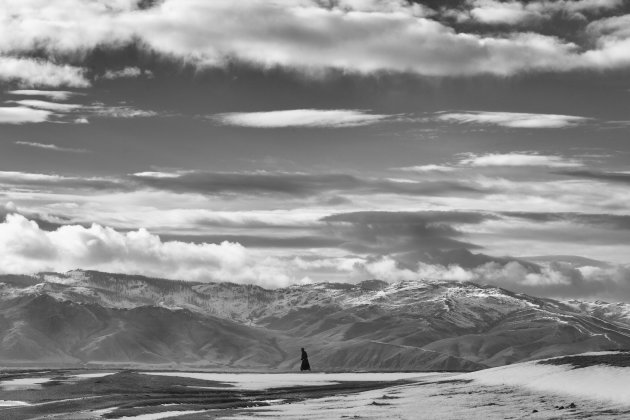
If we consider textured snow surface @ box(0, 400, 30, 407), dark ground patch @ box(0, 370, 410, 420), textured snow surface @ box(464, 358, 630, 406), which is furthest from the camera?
textured snow surface @ box(0, 400, 30, 407)

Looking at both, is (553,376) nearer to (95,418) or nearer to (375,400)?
(375,400)

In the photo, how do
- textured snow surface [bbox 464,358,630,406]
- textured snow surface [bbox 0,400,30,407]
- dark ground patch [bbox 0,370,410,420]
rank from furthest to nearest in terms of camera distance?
textured snow surface [bbox 0,400,30,407], dark ground patch [bbox 0,370,410,420], textured snow surface [bbox 464,358,630,406]

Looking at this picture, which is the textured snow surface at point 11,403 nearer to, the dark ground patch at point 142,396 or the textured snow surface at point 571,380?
the dark ground patch at point 142,396

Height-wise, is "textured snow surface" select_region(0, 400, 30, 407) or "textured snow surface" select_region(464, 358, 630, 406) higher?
"textured snow surface" select_region(464, 358, 630, 406)

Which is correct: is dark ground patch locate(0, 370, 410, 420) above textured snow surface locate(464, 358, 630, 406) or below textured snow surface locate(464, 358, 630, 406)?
below

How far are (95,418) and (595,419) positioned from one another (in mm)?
36091

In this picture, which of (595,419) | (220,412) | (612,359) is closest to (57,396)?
(220,412)

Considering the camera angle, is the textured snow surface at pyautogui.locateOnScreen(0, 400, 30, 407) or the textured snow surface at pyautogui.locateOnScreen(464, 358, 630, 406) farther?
the textured snow surface at pyautogui.locateOnScreen(0, 400, 30, 407)

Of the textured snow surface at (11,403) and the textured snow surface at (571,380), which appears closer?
the textured snow surface at (571,380)

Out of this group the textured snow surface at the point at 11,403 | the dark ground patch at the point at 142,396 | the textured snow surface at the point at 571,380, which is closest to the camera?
the textured snow surface at the point at 571,380

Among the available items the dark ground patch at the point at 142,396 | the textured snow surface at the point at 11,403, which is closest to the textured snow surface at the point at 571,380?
the dark ground patch at the point at 142,396

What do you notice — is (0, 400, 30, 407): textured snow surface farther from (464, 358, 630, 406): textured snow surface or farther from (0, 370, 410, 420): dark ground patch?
(464, 358, 630, 406): textured snow surface

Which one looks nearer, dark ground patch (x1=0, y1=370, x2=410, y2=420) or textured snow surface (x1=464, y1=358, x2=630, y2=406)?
textured snow surface (x1=464, y1=358, x2=630, y2=406)

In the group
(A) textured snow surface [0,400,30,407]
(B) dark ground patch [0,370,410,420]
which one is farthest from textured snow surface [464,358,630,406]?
(A) textured snow surface [0,400,30,407]
